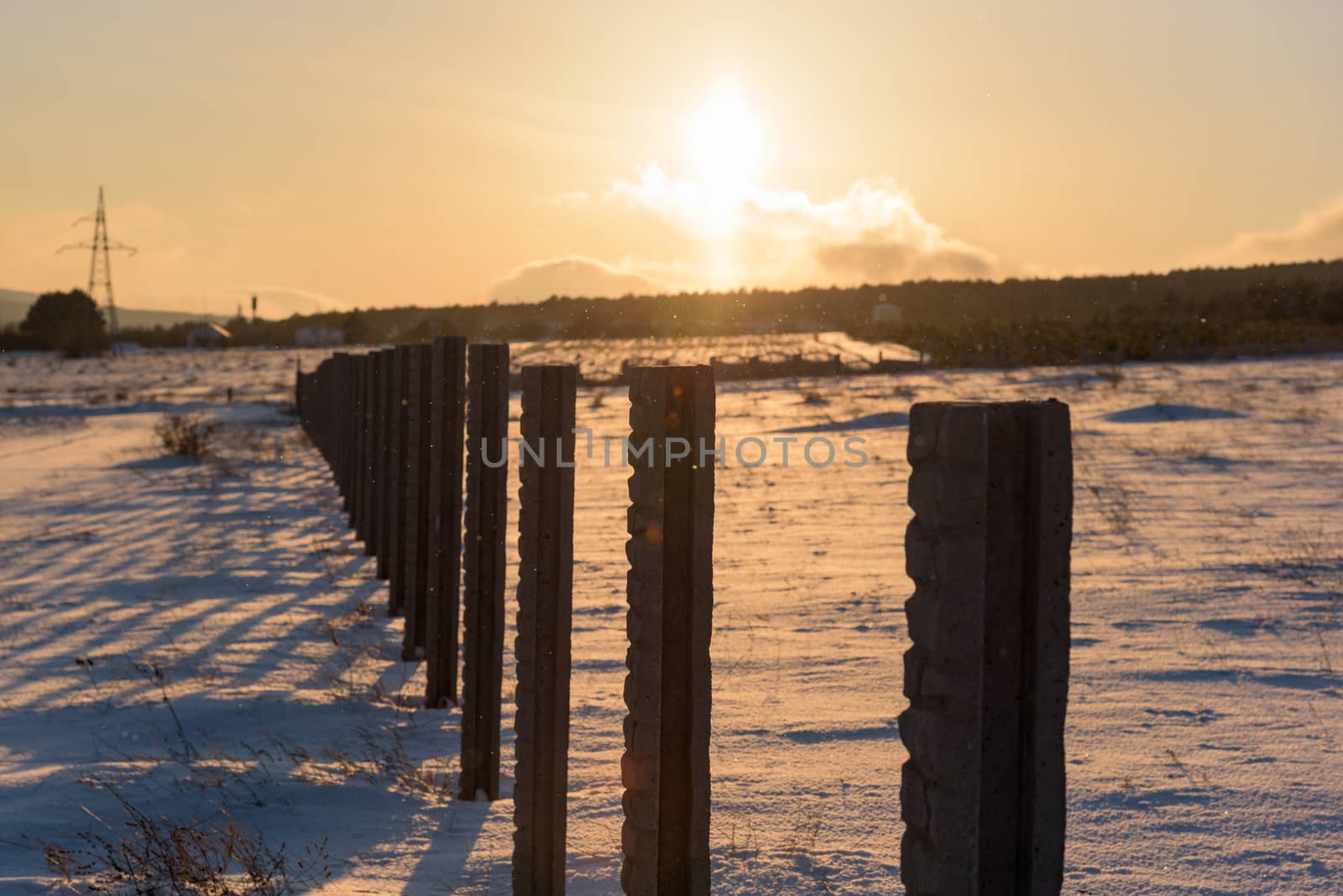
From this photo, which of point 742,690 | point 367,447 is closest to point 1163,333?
point 367,447

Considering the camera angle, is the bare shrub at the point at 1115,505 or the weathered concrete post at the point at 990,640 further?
the bare shrub at the point at 1115,505

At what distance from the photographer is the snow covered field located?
13.4 feet

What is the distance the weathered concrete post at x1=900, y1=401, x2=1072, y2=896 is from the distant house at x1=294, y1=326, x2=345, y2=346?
95.3 metres

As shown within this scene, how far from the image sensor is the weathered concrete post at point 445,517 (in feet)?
18.4

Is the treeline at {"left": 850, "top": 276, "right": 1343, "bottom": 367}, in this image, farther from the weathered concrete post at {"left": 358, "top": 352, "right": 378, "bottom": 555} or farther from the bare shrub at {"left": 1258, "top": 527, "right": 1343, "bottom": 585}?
the weathered concrete post at {"left": 358, "top": 352, "right": 378, "bottom": 555}

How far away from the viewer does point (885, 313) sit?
96.6 m

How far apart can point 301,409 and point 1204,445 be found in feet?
A: 68.2

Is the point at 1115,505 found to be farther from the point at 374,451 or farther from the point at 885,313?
the point at 885,313

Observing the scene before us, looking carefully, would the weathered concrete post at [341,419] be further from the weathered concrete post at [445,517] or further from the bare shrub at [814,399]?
the bare shrub at [814,399]

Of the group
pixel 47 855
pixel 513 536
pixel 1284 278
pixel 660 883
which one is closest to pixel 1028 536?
pixel 660 883

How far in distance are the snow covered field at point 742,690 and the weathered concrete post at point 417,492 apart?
467 mm

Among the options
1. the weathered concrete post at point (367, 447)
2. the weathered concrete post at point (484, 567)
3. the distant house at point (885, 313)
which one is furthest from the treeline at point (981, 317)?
the weathered concrete post at point (484, 567)

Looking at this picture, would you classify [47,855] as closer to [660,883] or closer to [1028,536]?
[660,883]

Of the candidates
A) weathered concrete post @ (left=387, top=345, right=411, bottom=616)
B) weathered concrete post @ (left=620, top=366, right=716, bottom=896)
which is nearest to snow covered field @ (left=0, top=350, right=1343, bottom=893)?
weathered concrete post @ (left=387, top=345, right=411, bottom=616)
